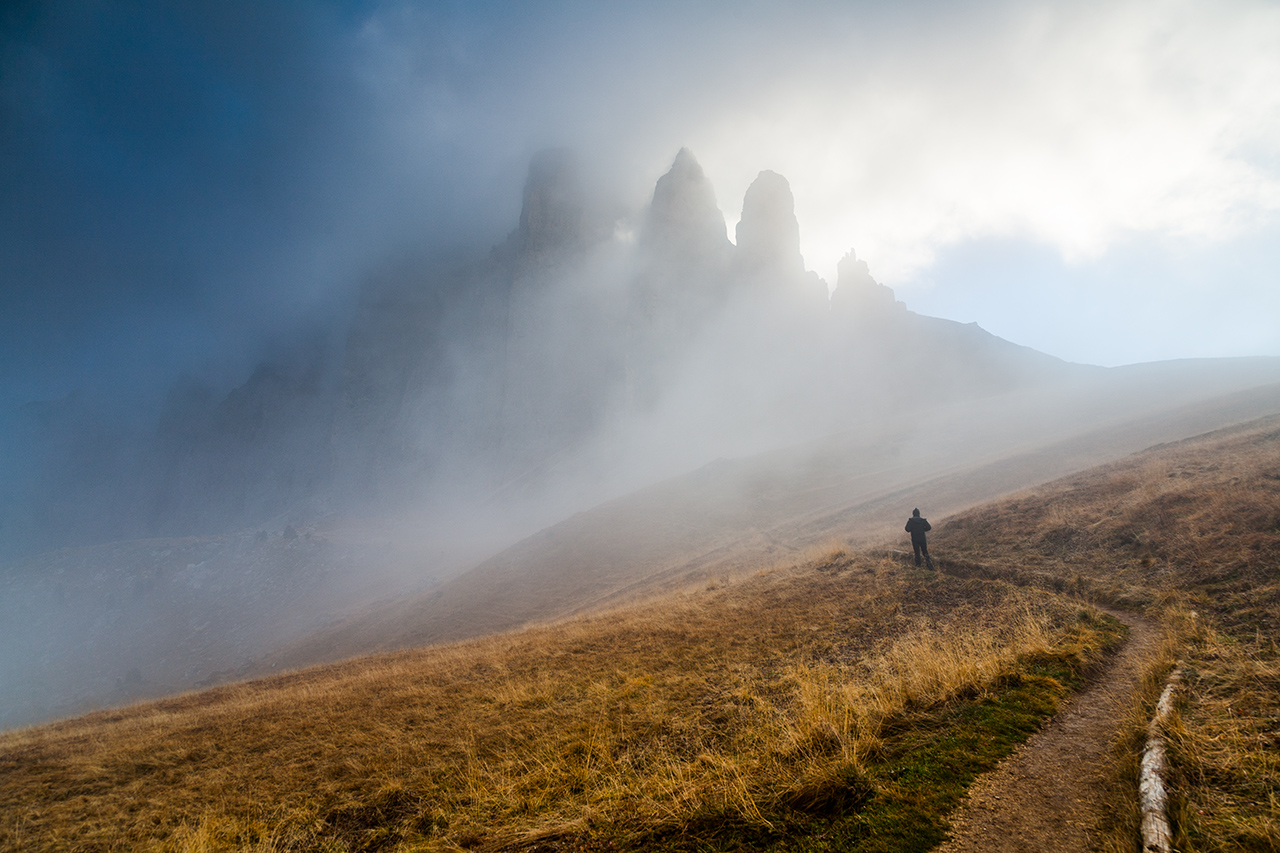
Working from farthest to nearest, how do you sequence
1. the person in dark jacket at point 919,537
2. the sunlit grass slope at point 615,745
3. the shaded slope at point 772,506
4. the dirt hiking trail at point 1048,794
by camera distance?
the shaded slope at point 772,506 → the person in dark jacket at point 919,537 → the sunlit grass slope at point 615,745 → the dirt hiking trail at point 1048,794

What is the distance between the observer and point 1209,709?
4.79 m

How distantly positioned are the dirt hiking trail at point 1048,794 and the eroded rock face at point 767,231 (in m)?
138

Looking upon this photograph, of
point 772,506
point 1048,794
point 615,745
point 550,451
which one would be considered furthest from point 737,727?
point 550,451

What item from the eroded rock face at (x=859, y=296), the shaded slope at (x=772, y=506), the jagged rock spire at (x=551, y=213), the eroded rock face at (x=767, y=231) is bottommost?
the shaded slope at (x=772, y=506)

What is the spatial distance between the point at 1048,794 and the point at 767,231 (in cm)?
14428

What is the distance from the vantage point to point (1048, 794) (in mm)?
4047

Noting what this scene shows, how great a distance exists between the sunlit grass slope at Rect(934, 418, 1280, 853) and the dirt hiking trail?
31 centimetres

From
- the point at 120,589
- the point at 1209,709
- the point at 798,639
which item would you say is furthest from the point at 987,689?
the point at 120,589

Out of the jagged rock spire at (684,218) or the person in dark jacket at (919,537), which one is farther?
the jagged rock spire at (684,218)

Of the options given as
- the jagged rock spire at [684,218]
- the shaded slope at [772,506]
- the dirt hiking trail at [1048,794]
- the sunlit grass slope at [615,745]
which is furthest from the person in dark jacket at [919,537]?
the jagged rock spire at [684,218]

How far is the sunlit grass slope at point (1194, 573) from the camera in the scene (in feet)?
11.8

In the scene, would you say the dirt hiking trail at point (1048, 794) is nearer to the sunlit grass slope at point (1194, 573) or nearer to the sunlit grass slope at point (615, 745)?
the sunlit grass slope at point (615, 745)

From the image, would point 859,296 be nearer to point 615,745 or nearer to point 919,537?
point 919,537

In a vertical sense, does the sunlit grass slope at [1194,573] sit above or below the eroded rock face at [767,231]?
below
